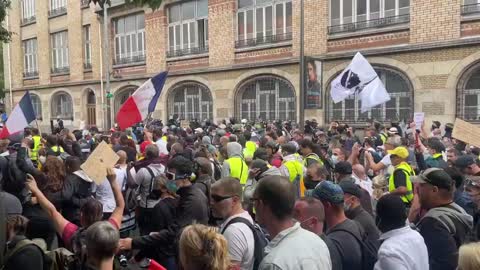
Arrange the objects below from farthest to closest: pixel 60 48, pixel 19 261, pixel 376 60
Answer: pixel 60 48 < pixel 376 60 < pixel 19 261

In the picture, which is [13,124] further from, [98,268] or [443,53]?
[443,53]

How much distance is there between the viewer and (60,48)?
30609 millimetres

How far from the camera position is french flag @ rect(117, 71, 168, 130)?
7.96 m

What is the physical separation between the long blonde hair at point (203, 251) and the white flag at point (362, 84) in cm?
938

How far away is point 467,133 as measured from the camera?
5.26m

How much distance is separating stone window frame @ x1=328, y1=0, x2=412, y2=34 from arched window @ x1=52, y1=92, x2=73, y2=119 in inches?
757

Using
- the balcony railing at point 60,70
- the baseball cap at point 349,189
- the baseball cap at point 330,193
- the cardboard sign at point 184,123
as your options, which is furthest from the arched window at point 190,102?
the baseball cap at point 330,193

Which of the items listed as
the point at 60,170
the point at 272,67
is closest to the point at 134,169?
the point at 60,170

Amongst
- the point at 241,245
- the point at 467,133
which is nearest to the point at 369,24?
the point at 467,133

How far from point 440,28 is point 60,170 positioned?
13.2m

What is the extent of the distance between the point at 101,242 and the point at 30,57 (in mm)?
34449

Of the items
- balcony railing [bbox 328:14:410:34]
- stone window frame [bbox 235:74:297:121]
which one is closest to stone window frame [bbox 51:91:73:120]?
stone window frame [bbox 235:74:297:121]

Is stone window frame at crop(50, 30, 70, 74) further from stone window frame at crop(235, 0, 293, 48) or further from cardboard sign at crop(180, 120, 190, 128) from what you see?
stone window frame at crop(235, 0, 293, 48)

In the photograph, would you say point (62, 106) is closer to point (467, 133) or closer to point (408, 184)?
point (408, 184)
